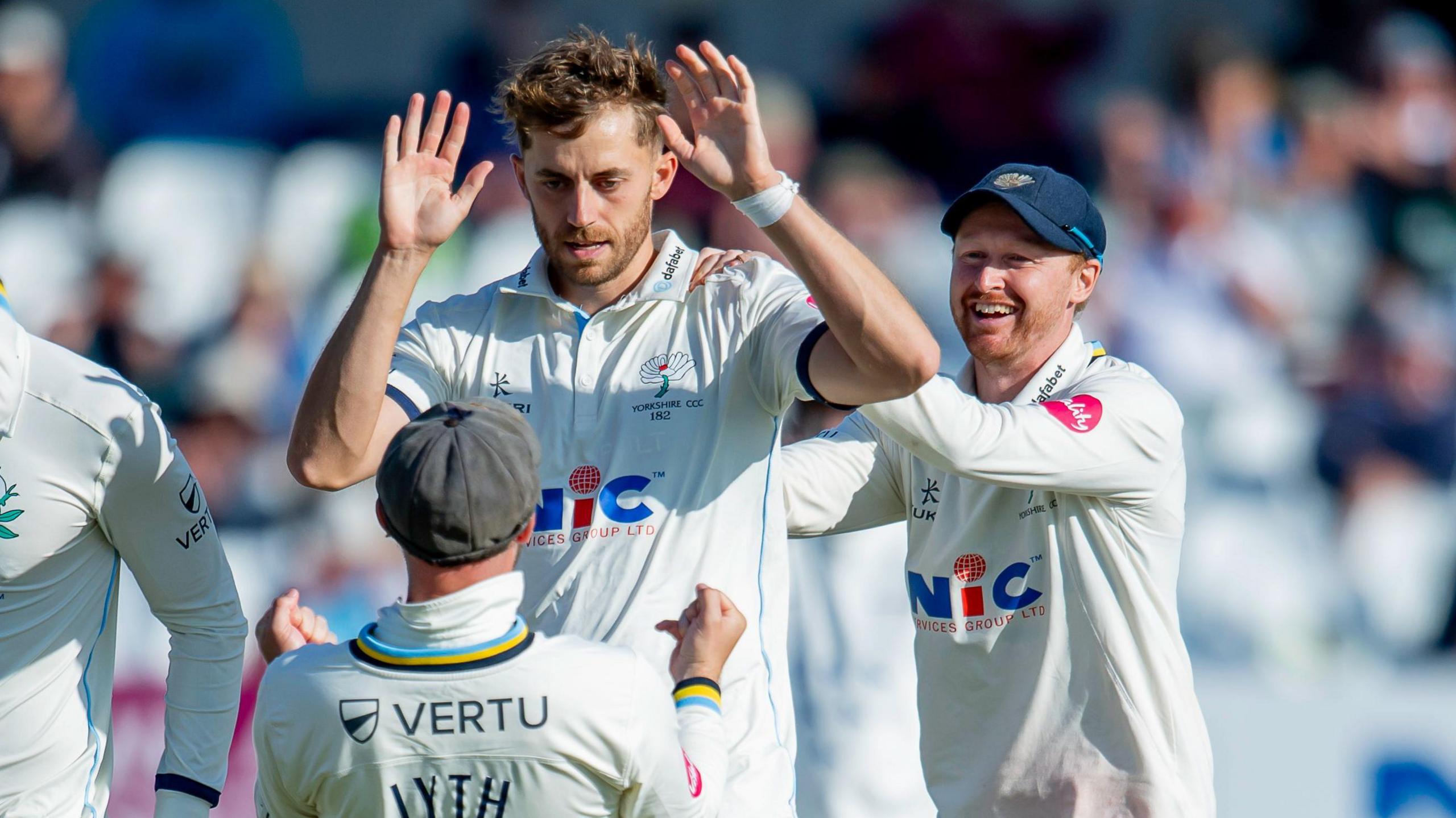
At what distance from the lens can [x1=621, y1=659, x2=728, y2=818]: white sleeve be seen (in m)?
2.74

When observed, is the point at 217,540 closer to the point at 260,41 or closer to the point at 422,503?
the point at 422,503

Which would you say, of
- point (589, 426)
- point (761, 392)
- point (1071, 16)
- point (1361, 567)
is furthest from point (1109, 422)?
point (1071, 16)

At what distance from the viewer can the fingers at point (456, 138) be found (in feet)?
11.3

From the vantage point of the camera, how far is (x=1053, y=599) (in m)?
3.86

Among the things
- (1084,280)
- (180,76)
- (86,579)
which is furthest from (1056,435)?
(180,76)

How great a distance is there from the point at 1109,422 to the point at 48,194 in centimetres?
736

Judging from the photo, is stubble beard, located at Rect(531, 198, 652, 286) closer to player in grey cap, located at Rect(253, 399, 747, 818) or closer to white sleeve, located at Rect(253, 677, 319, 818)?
player in grey cap, located at Rect(253, 399, 747, 818)

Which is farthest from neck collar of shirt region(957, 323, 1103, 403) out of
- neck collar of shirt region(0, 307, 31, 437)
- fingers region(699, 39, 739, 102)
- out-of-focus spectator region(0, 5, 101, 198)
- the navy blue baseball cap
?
out-of-focus spectator region(0, 5, 101, 198)

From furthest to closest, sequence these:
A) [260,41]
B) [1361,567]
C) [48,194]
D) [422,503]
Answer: [260,41]
[48,194]
[1361,567]
[422,503]

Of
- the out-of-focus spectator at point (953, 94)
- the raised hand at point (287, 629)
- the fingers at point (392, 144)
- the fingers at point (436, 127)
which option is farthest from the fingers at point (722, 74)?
the out-of-focus spectator at point (953, 94)

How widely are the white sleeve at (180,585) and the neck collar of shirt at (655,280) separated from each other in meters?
0.88

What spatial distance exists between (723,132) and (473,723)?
1.36 m

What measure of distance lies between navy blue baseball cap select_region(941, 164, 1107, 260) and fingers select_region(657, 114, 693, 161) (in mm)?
1062

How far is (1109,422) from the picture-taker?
391cm
